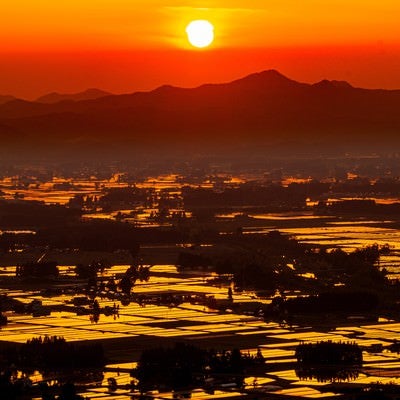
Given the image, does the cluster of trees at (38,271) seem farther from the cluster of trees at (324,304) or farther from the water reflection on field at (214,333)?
the cluster of trees at (324,304)

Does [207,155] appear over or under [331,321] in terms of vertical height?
over

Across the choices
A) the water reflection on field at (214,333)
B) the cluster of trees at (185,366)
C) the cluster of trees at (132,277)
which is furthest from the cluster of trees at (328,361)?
the cluster of trees at (132,277)

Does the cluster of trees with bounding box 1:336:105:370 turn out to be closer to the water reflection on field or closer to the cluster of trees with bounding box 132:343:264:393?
the water reflection on field

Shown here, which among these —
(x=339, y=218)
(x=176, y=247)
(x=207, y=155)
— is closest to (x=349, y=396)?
(x=176, y=247)

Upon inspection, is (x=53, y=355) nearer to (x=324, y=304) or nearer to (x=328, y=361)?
(x=328, y=361)

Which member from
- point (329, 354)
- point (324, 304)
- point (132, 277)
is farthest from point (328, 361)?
point (132, 277)

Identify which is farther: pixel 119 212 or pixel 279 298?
pixel 119 212

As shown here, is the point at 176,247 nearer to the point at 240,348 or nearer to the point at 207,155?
the point at 240,348
